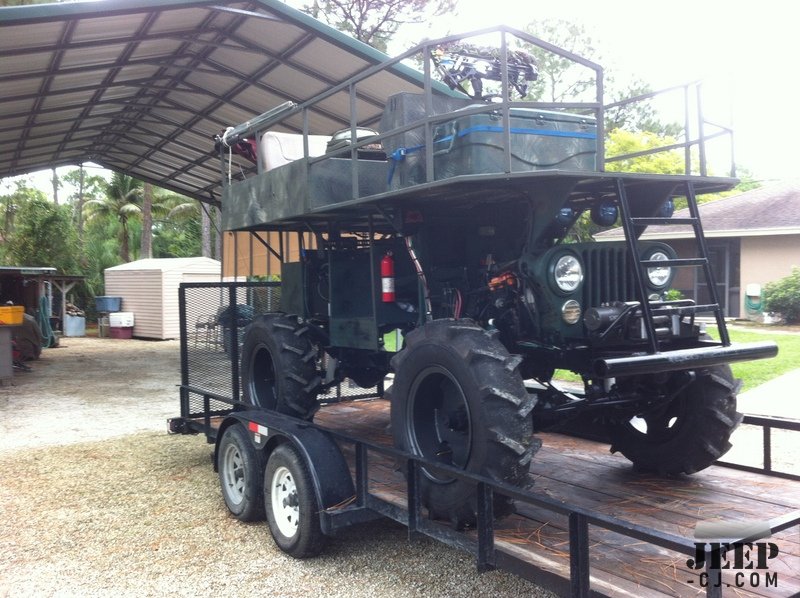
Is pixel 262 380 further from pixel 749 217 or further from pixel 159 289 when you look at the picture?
pixel 749 217

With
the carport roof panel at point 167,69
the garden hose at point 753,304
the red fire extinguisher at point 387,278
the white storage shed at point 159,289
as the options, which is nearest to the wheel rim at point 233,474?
the red fire extinguisher at point 387,278

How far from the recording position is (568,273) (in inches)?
185

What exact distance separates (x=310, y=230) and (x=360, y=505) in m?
2.89

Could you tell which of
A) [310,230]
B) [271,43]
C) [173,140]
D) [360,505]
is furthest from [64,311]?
[360,505]

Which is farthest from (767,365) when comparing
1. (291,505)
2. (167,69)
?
(167,69)

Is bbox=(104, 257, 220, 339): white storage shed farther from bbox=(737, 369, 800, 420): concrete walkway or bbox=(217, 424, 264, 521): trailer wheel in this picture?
bbox=(217, 424, 264, 521): trailer wheel

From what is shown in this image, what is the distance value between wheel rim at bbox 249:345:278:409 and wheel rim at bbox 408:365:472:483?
2793mm

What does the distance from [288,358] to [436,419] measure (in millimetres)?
2134

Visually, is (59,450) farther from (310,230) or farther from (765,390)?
(765,390)

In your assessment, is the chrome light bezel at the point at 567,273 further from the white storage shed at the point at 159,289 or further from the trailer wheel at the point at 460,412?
the white storage shed at the point at 159,289

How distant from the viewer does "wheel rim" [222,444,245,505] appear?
20.5ft

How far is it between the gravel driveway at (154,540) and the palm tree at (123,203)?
28.8 meters

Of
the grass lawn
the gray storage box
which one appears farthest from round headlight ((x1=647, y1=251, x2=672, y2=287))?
the grass lawn

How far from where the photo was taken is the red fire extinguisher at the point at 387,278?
5.90 m
